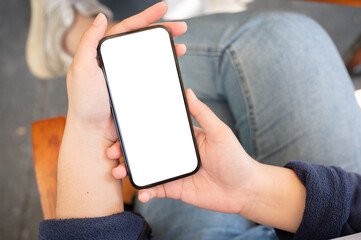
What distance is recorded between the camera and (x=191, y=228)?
0.49 meters

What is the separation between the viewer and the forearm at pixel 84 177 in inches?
15.7

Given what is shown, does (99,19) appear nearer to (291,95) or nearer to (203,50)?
(203,50)

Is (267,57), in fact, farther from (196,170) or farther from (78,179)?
(78,179)

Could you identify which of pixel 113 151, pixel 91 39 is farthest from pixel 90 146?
pixel 91 39

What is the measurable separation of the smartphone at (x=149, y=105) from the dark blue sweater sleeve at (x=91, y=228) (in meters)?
0.06

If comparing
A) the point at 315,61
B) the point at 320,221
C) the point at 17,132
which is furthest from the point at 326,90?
the point at 17,132

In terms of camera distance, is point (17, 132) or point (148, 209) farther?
point (17, 132)

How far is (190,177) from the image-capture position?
0.42m

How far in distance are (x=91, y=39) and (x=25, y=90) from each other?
2.15ft

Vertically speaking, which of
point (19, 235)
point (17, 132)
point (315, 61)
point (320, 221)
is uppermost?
point (315, 61)

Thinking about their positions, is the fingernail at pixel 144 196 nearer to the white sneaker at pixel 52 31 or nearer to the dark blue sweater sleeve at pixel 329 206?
the dark blue sweater sleeve at pixel 329 206

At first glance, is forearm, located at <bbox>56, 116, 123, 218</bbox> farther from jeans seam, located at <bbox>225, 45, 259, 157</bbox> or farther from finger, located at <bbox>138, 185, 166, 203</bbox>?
jeans seam, located at <bbox>225, 45, 259, 157</bbox>

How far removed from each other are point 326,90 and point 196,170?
29 centimetres

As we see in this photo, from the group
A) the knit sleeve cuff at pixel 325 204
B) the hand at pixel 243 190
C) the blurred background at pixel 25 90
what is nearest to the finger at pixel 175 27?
the hand at pixel 243 190
